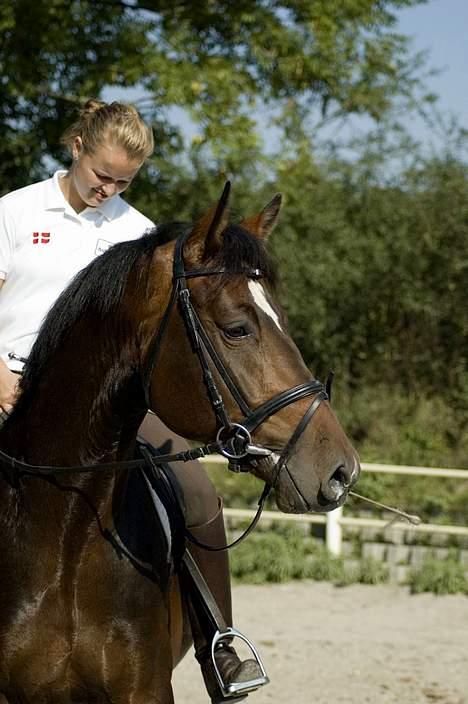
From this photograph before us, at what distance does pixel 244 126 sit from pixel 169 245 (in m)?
8.04

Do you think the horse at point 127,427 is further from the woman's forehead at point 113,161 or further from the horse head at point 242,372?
the woman's forehead at point 113,161

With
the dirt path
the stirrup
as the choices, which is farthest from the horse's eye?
the dirt path

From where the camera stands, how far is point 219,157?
10820 mm

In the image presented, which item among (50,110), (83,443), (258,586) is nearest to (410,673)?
(258,586)

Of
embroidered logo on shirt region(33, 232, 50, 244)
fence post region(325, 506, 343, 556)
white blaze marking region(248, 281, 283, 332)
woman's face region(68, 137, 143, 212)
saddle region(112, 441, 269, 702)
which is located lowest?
fence post region(325, 506, 343, 556)

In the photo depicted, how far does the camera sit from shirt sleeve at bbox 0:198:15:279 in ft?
11.7

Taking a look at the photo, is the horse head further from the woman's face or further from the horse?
the woman's face

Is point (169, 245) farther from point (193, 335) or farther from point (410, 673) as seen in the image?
point (410, 673)

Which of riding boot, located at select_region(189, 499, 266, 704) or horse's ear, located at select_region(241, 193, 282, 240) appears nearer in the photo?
horse's ear, located at select_region(241, 193, 282, 240)

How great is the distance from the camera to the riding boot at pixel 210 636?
12.1 ft

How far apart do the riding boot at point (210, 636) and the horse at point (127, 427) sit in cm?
37

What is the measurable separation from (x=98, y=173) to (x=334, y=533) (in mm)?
6937

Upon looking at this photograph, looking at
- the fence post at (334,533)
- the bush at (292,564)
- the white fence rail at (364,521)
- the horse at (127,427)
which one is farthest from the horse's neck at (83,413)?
the fence post at (334,533)

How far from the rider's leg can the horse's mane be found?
0.64 meters
